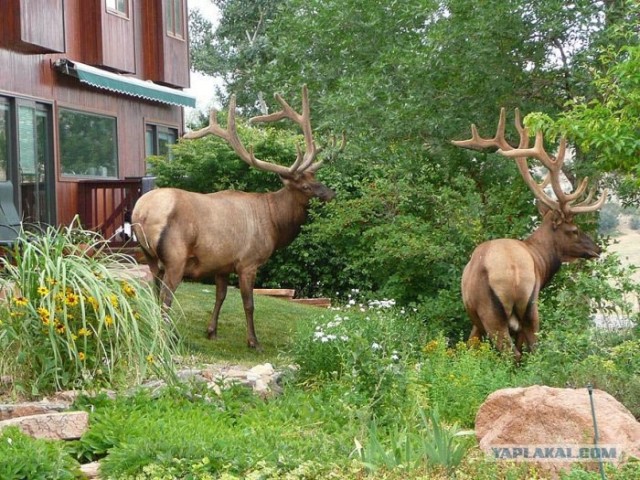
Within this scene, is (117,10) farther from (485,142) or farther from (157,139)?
(485,142)

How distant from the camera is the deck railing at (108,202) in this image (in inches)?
782

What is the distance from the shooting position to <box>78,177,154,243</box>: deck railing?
1986 cm

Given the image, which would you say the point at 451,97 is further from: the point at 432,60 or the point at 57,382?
the point at 57,382

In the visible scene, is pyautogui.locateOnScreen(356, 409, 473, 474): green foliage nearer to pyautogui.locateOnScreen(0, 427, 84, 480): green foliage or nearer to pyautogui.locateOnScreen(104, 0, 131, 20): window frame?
pyautogui.locateOnScreen(0, 427, 84, 480): green foliage

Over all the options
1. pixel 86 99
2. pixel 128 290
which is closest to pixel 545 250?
pixel 128 290

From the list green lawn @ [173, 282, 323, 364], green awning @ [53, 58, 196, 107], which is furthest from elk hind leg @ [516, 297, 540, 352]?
green awning @ [53, 58, 196, 107]

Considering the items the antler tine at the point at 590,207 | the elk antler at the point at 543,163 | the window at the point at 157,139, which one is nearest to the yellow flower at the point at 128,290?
the elk antler at the point at 543,163

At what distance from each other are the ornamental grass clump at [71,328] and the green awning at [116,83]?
10.1 meters

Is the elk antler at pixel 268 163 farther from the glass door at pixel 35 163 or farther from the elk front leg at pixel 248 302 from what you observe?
the glass door at pixel 35 163

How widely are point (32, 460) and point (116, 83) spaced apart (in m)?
13.7

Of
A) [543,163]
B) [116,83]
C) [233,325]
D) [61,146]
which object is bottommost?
→ [233,325]

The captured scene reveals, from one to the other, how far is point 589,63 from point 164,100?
1067cm

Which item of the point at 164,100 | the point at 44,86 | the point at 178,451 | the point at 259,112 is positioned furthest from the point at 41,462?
the point at 259,112

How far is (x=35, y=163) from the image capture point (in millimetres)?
19000
